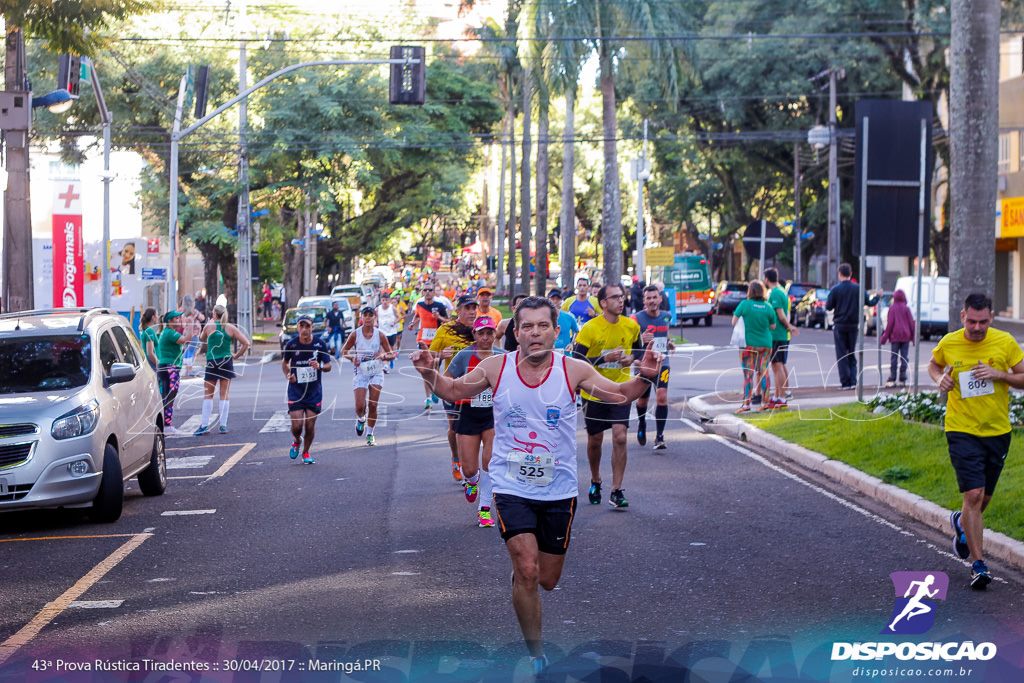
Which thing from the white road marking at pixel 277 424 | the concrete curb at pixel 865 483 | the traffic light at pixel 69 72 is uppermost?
the traffic light at pixel 69 72

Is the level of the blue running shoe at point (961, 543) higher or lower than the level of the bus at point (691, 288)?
lower

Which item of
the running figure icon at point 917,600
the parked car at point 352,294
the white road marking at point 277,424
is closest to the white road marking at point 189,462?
the white road marking at point 277,424

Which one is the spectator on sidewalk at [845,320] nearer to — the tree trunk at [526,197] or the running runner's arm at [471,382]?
the running runner's arm at [471,382]

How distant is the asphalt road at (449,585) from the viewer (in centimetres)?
641

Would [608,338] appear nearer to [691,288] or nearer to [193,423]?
[193,423]

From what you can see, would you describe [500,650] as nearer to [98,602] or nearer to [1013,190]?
[98,602]

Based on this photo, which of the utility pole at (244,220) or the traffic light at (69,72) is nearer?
the traffic light at (69,72)

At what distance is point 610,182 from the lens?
36812mm

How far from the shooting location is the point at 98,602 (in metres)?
7.89

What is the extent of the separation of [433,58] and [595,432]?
41236 millimetres

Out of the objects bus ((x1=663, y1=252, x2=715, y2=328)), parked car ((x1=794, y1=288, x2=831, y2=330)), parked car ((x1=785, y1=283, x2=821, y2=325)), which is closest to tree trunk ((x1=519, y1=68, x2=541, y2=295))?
bus ((x1=663, y1=252, x2=715, y2=328))

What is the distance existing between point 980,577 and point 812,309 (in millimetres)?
37297

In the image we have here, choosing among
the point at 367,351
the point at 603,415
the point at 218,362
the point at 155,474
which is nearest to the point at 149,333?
the point at 218,362

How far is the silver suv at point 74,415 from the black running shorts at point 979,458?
692cm
